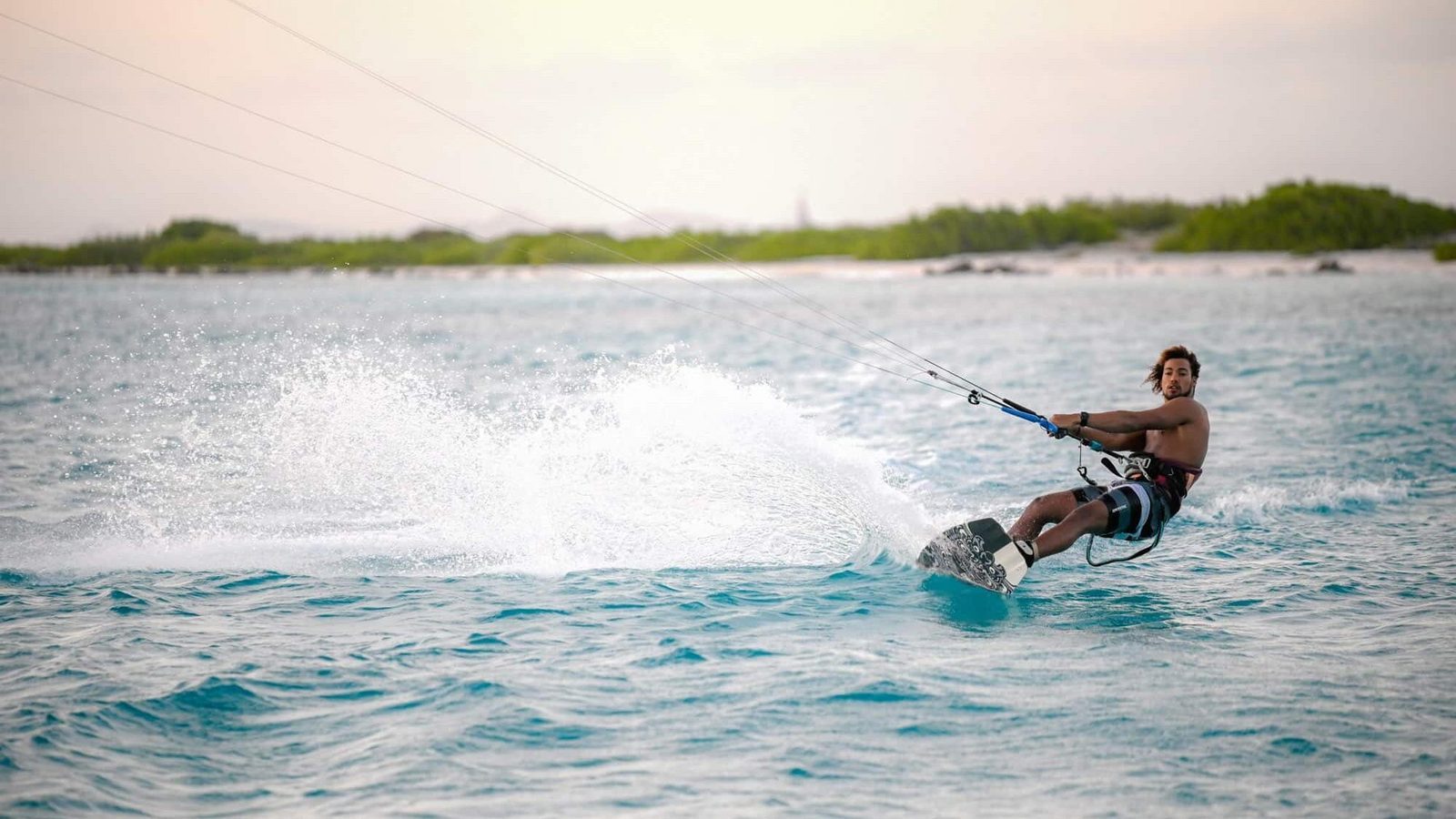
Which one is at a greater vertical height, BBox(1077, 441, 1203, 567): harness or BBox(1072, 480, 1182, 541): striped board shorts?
BBox(1077, 441, 1203, 567): harness

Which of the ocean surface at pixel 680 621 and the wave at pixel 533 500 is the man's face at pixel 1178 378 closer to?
the ocean surface at pixel 680 621

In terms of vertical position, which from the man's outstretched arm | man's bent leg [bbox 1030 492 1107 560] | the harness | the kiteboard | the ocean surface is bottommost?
the ocean surface

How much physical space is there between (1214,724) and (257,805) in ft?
12.6

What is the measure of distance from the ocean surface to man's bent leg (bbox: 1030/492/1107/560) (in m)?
0.34

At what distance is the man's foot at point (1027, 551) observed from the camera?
299 inches

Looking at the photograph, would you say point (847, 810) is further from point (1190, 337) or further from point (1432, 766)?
point (1190, 337)

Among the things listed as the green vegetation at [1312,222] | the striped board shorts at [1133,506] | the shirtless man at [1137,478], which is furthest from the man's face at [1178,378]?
the green vegetation at [1312,222]

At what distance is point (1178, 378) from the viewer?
8.02 m

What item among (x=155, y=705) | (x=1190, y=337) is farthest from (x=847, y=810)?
(x=1190, y=337)

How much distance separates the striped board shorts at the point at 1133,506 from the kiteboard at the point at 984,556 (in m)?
0.59

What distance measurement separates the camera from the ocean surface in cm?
520

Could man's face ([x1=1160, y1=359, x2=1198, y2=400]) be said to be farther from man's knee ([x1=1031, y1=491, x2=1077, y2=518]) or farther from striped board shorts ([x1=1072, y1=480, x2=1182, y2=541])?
man's knee ([x1=1031, y1=491, x2=1077, y2=518])

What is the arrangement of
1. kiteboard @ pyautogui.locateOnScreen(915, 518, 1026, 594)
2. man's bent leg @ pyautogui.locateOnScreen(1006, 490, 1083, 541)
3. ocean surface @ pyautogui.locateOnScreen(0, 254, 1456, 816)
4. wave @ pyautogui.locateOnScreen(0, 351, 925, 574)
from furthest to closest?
wave @ pyautogui.locateOnScreen(0, 351, 925, 574) < man's bent leg @ pyautogui.locateOnScreen(1006, 490, 1083, 541) < kiteboard @ pyautogui.locateOnScreen(915, 518, 1026, 594) < ocean surface @ pyautogui.locateOnScreen(0, 254, 1456, 816)

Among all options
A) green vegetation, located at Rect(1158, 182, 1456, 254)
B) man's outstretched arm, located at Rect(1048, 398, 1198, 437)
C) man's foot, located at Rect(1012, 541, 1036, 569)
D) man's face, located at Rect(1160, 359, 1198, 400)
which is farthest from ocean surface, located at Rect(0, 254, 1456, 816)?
green vegetation, located at Rect(1158, 182, 1456, 254)
